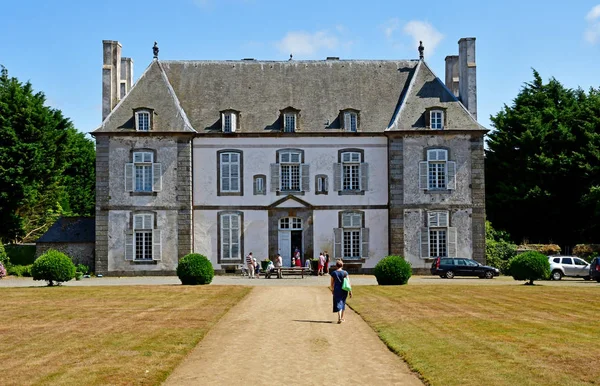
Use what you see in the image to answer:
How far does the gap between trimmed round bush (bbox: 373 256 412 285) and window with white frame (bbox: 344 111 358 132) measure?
1062cm

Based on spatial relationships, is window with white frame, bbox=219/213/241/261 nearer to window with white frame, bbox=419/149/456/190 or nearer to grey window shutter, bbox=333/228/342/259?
grey window shutter, bbox=333/228/342/259

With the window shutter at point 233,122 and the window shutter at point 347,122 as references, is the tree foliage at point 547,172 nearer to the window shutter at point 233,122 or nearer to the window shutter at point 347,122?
the window shutter at point 347,122

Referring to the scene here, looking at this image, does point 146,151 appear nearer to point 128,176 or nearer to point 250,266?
point 128,176

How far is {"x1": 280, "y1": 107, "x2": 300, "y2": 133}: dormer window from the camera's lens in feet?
125

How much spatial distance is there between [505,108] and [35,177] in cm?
3171

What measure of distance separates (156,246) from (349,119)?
447 inches

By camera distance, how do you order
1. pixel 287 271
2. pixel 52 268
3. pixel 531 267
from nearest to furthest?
pixel 52 268 → pixel 531 267 → pixel 287 271

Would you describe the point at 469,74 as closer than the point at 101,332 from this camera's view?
No

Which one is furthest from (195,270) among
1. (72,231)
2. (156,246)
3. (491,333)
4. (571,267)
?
(571,267)

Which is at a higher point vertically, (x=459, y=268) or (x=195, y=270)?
(x=195, y=270)

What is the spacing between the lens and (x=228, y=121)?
3822cm

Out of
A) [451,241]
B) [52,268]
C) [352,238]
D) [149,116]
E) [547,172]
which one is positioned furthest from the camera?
[547,172]

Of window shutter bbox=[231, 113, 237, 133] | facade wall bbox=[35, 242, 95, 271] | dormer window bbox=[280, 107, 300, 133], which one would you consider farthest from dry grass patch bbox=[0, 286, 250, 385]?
dormer window bbox=[280, 107, 300, 133]

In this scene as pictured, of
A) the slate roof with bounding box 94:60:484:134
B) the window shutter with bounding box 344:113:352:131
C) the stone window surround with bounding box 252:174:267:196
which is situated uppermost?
the slate roof with bounding box 94:60:484:134
